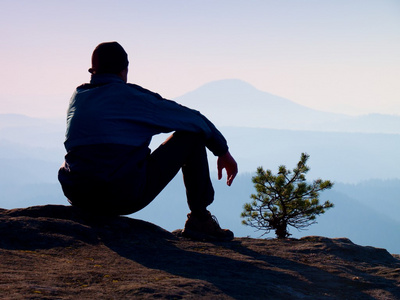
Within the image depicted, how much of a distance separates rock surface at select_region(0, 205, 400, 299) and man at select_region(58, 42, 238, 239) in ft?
1.82

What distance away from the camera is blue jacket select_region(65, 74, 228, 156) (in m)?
5.29

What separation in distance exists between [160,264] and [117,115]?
1774 millimetres

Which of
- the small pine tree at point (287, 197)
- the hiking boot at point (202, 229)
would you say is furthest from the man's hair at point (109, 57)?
the small pine tree at point (287, 197)

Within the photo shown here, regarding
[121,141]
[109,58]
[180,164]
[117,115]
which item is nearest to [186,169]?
[180,164]

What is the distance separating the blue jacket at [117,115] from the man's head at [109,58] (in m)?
0.09

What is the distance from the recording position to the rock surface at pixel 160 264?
3871mm

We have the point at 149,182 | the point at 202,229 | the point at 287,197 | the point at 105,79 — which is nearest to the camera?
the point at 105,79

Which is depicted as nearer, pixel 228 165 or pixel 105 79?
pixel 105 79

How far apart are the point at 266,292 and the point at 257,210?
6.07m

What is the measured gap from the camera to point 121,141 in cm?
533

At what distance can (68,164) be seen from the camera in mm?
5551

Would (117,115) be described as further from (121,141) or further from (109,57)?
(109,57)

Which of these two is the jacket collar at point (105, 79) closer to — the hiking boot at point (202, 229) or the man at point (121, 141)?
the man at point (121, 141)

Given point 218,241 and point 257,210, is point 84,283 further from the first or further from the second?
point 257,210
